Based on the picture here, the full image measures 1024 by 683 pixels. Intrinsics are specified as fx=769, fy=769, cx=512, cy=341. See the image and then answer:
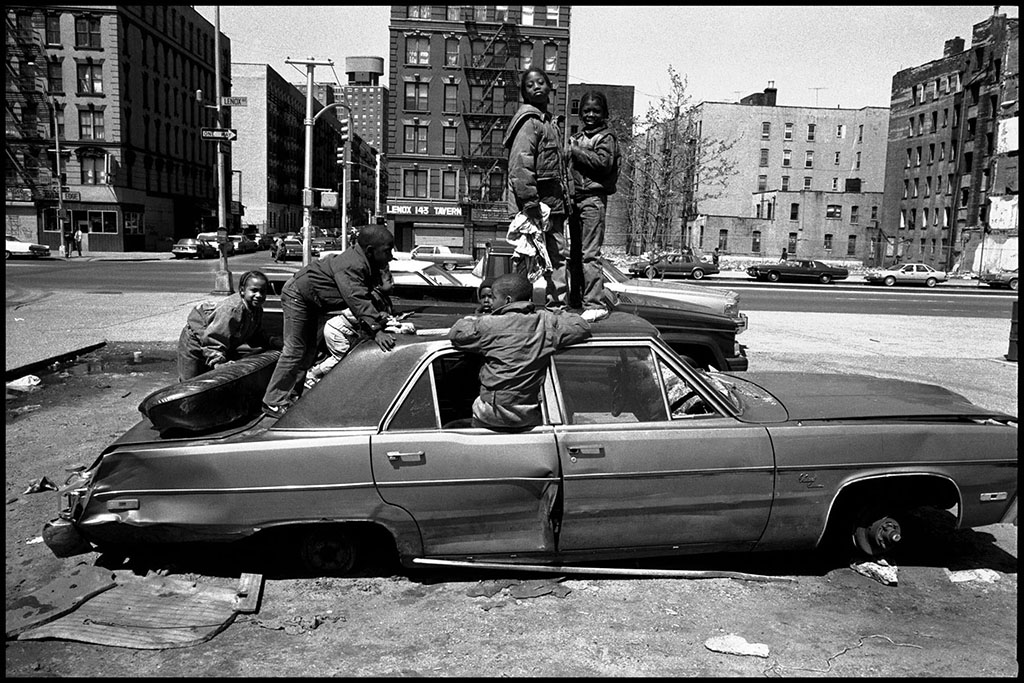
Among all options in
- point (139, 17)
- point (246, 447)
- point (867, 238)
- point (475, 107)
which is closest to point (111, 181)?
point (139, 17)

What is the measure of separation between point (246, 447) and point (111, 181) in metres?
57.4

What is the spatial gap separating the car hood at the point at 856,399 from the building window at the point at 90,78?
59367mm

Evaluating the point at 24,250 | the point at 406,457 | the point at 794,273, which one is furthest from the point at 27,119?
the point at 406,457

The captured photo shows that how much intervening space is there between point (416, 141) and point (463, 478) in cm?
5842

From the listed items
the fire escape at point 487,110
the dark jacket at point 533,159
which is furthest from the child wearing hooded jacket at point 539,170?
the fire escape at point 487,110

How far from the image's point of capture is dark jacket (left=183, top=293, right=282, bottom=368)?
23.1ft

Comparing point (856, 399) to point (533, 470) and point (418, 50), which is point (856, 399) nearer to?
point (533, 470)

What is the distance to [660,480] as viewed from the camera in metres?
4.14

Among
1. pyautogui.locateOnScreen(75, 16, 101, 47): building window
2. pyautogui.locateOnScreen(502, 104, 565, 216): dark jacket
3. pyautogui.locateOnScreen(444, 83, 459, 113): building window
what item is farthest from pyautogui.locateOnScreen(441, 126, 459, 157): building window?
pyautogui.locateOnScreen(502, 104, 565, 216): dark jacket

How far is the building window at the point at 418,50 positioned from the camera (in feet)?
191

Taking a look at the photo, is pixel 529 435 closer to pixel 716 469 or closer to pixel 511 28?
pixel 716 469

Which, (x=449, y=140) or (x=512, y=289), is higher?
(x=449, y=140)

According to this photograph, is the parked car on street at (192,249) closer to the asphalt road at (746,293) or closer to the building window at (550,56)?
the asphalt road at (746,293)

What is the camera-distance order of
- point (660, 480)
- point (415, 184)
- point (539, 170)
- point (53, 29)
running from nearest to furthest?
1. point (660, 480)
2. point (539, 170)
3. point (53, 29)
4. point (415, 184)
